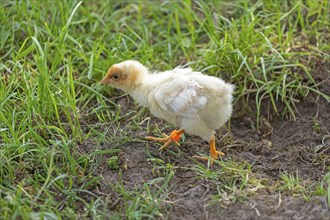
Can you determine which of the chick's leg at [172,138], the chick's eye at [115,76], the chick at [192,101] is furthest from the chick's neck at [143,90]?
the chick's leg at [172,138]

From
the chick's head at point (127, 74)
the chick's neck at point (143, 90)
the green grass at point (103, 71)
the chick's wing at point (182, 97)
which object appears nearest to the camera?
the green grass at point (103, 71)

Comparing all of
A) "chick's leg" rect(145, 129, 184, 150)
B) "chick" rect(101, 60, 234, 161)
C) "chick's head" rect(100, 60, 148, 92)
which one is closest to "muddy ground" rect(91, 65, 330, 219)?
"chick's leg" rect(145, 129, 184, 150)

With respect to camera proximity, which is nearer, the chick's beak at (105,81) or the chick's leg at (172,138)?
the chick's leg at (172,138)

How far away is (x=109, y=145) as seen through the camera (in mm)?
5195

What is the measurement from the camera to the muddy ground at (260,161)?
14.3 ft

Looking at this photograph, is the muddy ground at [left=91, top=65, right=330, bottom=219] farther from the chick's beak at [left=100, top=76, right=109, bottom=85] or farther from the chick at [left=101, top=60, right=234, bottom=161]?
the chick's beak at [left=100, top=76, right=109, bottom=85]

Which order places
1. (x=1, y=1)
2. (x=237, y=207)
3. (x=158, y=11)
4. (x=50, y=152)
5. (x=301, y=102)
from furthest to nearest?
(x=158, y=11) < (x=1, y=1) < (x=301, y=102) < (x=50, y=152) < (x=237, y=207)

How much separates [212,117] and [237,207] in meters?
0.80

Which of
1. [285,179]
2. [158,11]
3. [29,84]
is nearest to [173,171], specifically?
[285,179]

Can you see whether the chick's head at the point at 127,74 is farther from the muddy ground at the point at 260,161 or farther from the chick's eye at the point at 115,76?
the muddy ground at the point at 260,161

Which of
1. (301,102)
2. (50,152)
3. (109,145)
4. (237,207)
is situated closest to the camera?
(237,207)

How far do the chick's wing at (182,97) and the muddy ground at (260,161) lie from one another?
425 millimetres

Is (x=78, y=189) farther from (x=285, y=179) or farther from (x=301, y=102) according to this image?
(x=301, y=102)

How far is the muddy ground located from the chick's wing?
42 cm
